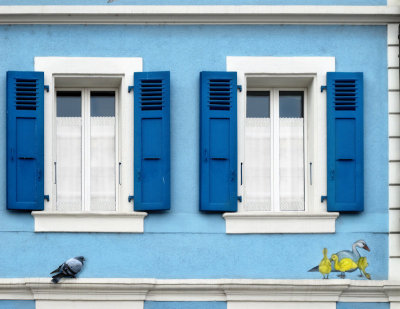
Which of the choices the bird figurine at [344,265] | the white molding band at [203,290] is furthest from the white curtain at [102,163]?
the bird figurine at [344,265]

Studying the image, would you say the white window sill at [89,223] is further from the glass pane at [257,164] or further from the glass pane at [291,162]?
the glass pane at [291,162]

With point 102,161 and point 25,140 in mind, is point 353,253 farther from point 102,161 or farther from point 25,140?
point 25,140

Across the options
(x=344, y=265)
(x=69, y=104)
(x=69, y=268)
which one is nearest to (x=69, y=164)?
(x=69, y=104)

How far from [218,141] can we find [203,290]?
70.8 inches

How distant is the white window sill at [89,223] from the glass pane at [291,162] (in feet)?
5.90

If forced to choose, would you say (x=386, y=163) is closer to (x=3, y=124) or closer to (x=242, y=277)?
(x=242, y=277)

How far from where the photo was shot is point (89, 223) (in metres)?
10.9

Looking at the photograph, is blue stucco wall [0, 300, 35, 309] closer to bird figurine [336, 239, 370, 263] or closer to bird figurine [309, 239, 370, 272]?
bird figurine [309, 239, 370, 272]

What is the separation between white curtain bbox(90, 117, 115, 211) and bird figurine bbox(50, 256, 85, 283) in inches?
28.7

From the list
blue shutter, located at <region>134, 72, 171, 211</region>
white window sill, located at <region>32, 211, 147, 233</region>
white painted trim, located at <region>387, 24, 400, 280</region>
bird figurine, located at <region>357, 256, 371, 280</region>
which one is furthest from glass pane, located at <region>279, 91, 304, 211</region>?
white window sill, located at <region>32, 211, 147, 233</region>

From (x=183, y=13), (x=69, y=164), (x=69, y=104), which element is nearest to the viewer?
(x=183, y=13)

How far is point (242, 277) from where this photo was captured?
10.9 metres

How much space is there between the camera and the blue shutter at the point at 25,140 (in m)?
10.8
